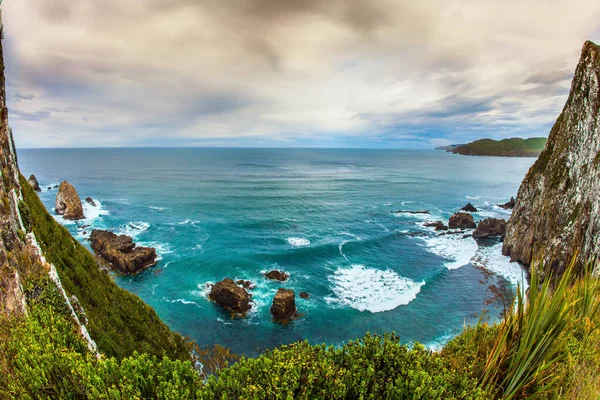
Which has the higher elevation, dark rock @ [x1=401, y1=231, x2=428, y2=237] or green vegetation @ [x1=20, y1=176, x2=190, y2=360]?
green vegetation @ [x1=20, y1=176, x2=190, y2=360]

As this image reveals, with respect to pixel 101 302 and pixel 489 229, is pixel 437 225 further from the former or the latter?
pixel 101 302

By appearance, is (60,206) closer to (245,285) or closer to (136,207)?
(136,207)

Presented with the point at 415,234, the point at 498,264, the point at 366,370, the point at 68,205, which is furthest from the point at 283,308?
the point at 68,205

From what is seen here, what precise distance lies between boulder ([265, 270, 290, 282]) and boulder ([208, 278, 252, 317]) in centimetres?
513

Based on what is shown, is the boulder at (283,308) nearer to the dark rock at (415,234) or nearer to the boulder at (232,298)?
the boulder at (232,298)

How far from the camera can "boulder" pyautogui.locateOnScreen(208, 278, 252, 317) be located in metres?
32.0

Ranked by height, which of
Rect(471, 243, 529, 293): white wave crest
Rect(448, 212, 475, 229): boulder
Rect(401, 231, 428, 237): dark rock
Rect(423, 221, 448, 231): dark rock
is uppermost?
Rect(448, 212, 475, 229): boulder

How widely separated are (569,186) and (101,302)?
47280 mm

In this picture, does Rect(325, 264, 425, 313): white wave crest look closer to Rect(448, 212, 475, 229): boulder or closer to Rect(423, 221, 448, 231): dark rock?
Rect(423, 221, 448, 231): dark rock

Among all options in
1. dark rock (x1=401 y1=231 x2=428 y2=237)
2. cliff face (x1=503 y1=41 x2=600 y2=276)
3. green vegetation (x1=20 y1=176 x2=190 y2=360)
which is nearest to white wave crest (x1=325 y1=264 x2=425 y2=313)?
cliff face (x1=503 y1=41 x2=600 y2=276)

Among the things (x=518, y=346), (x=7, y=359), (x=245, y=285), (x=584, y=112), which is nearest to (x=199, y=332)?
(x=245, y=285)

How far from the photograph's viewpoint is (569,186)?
34094 millimetres

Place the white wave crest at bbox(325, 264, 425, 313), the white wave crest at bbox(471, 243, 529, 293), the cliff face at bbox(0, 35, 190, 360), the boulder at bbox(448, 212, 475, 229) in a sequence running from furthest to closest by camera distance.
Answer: the boulder at bbox(448, 212, 475, 229)
the white wave crest at bbox(471, 243, 529, 293)
the white wave crest at bbox(325, 264, 425, 313)
the cliff face at bbox(0, 35, 190, 360)

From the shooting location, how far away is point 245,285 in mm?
36469
